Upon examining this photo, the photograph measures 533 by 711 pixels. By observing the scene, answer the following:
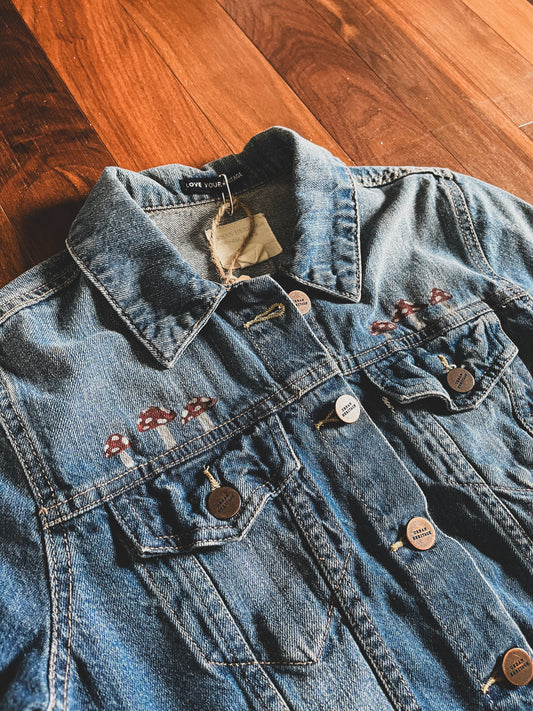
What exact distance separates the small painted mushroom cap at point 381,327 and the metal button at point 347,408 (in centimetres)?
13

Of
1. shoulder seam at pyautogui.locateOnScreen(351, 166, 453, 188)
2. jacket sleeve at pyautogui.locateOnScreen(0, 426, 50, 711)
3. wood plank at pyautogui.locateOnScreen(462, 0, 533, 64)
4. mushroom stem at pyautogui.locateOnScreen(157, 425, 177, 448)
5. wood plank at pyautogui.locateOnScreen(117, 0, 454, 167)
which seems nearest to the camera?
jacket sleeve at pyautogui.locateOnScreen(0, 426, 50, 711)

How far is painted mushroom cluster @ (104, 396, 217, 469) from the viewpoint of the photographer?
0.73 m

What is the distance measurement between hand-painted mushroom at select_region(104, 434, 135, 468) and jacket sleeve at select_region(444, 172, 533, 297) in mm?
613

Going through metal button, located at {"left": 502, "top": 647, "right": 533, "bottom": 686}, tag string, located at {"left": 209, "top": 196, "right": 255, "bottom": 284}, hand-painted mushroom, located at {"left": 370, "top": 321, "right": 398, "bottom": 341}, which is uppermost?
hand-painted mushroom, located at {"left": 370, "top": 321, "right": 398, "bottom": 341}

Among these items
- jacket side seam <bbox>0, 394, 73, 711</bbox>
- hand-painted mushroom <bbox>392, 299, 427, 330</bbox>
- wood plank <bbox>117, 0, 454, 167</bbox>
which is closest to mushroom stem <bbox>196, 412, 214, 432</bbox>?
jacket side seam <bbox>0, 394, 73, 711</bbox>

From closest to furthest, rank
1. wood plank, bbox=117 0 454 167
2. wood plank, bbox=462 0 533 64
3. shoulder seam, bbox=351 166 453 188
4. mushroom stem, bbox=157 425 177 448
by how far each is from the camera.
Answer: mushroom stem, bbox=157 425 177 448 → shoulder seam, bbox=351 166 453 188 → wood plank, bbox=117 0 454 167 → wood plank, bbox=462 0 533 64

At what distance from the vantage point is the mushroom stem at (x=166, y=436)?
29.5 inches

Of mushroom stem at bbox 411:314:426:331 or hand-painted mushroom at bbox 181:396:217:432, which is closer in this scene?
hand-painted mushroom at bbox 181:396:217:432

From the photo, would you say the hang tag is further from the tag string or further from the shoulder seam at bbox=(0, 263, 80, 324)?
the shoulder seam at bbox=(0, 263, 80, 324)

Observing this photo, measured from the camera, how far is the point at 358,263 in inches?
34.9

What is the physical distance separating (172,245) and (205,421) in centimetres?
27

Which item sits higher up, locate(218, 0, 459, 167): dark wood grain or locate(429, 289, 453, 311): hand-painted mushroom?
locate(218, 0, 459, 167): dark wood grain

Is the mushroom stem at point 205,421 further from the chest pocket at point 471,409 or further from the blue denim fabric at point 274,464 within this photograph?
the chest pocket at point 471,409

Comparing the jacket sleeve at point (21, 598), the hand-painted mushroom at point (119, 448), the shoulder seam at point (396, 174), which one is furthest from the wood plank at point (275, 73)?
the jacket sleeve at point (21, 598)
